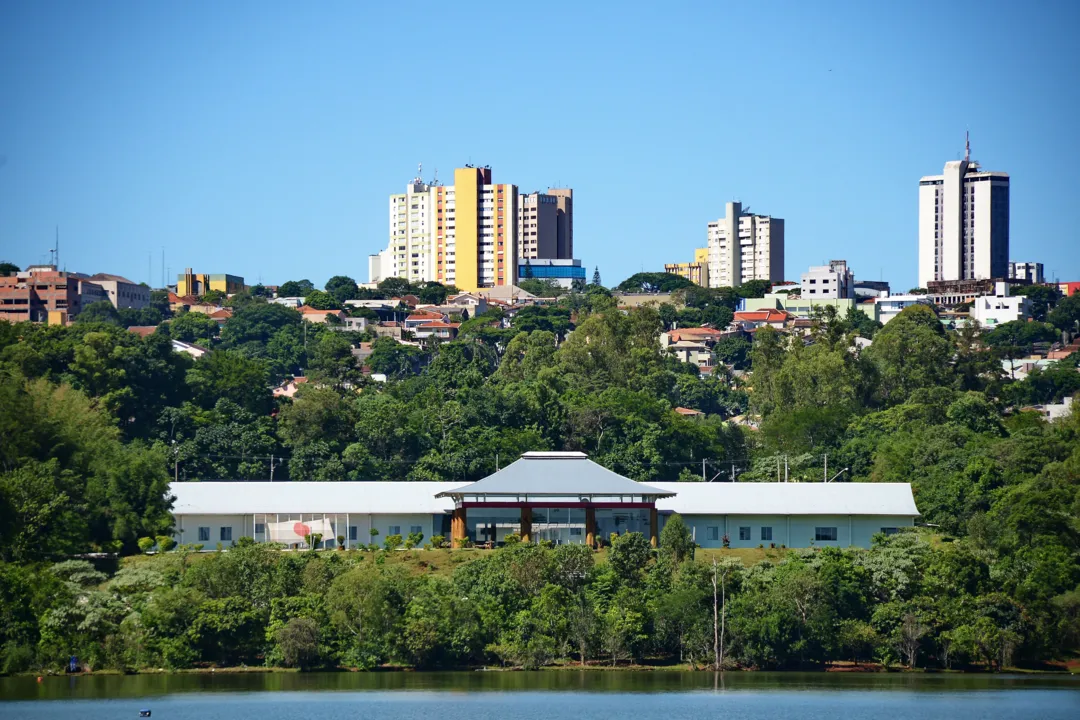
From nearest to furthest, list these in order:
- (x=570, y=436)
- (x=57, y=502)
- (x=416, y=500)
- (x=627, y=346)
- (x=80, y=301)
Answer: (x=57, y=502) < (x=416, y=500) < (x=570, y=436) < (x=627, y=346) < (x=80, y=301)

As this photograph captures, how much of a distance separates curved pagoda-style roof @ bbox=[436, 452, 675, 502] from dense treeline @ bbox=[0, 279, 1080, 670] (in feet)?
20.1

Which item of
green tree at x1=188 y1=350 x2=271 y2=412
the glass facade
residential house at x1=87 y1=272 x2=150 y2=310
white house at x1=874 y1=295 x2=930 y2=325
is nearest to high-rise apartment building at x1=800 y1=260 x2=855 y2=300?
white house at x1=874 y1=295 x2=930 y2=325

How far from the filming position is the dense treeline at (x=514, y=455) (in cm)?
5153

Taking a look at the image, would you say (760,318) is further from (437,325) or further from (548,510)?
(548,510)

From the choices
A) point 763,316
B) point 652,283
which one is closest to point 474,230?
point 652,283

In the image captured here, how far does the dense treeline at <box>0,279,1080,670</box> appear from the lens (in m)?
51.5

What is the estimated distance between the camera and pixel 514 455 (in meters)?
75.1

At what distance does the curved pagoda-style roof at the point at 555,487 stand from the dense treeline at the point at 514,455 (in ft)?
20.1

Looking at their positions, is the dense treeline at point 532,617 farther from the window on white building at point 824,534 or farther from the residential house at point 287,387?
the residential house at point 287,387

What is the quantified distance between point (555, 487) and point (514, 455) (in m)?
11.8

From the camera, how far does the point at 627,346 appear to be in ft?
327

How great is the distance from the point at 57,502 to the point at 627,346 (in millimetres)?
47823

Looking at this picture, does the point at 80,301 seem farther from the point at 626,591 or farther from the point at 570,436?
the point at 626,591

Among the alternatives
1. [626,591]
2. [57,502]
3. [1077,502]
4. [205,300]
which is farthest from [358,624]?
[205,300]
